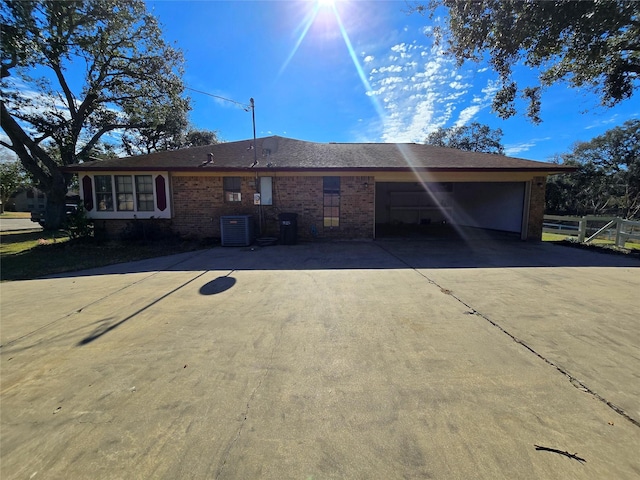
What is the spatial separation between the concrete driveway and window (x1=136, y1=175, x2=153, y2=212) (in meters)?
6.14

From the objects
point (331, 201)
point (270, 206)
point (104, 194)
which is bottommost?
point (270, 206)

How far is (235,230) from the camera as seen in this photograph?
1009 centimetres

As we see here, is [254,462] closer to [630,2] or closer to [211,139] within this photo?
[630,2]

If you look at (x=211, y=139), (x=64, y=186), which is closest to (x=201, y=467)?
(x=64, y=186)

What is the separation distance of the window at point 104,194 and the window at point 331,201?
8.18 meters

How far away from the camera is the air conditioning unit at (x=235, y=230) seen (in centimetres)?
1002

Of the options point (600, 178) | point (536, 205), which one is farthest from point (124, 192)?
point (600, 178)

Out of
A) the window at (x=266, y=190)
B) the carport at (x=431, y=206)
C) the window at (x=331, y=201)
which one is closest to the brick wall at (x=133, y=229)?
the window at (x=266, y=190)

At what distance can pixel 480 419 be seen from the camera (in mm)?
2148

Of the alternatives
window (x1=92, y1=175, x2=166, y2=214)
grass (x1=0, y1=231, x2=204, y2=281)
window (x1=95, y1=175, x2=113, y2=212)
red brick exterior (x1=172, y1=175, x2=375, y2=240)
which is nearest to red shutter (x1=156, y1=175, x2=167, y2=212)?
window (x1=92, y1=175, x2=166, y2=214)

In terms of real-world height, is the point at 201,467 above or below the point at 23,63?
below

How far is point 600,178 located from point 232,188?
135 ft

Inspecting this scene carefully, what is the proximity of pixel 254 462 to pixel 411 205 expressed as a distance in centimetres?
1724

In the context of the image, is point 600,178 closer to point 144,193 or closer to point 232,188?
point 232,188
